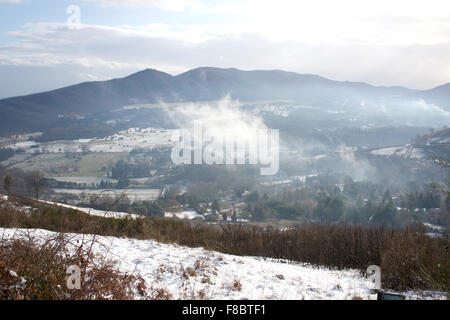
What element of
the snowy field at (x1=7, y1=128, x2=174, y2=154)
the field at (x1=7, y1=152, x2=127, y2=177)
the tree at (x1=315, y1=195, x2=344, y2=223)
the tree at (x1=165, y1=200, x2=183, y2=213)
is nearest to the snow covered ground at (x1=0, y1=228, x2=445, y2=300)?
the tree at (x1=165, y1=200, x2=183, y2=213)

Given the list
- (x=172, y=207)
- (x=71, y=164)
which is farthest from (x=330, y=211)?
(x=71, y=164)

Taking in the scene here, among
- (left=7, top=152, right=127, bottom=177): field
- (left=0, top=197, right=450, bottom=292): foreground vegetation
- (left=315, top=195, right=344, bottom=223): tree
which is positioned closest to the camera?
(left=0, top=197, right=450, bottom=292): foreground vegetation

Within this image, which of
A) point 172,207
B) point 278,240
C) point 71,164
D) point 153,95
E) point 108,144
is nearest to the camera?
point 278,240

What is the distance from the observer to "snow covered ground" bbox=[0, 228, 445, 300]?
4.72 meters

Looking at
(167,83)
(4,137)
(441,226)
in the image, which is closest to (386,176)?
(441,226)

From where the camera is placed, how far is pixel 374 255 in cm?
841

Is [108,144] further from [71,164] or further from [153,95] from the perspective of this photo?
[153,95]

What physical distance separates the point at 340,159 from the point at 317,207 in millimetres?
33191

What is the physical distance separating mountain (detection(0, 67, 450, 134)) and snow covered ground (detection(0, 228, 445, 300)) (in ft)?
344

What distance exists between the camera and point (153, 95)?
15525 centimetres

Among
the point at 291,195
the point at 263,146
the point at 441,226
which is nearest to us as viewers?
the point at 441,226

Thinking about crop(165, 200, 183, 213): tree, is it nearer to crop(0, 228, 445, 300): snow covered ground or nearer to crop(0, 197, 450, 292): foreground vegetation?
crop(0, 197, 450, 292): foreground vegetation

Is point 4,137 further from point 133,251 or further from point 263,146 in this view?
point 133,251

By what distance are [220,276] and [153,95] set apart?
518ft
